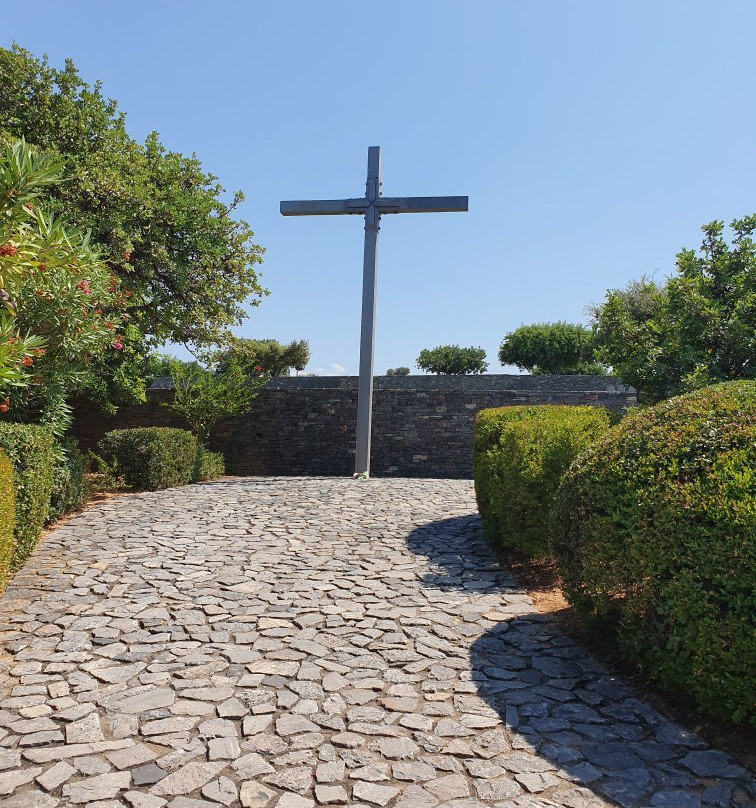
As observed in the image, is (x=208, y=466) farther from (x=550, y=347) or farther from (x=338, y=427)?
(x=550, y=347)

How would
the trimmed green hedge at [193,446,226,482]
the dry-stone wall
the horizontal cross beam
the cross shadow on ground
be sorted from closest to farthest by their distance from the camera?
1. the cross shadow on ground
2. the horizontal cross beam
3. the trimmed green hedge at [193,446,226,482]
4. the dry-stone wall

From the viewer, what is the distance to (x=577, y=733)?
321 centimetres

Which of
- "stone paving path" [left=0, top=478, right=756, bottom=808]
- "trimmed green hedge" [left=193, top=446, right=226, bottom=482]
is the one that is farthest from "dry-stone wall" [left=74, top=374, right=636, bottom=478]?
"stone paving path" [left=0, top=478, right=756, bottom=808]

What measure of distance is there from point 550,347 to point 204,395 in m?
25.7

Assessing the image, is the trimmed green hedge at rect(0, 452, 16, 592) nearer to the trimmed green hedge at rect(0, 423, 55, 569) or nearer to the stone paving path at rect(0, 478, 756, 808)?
the stone paving path at rect(0, 478, 756, 808)

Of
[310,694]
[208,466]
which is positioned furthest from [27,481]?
[208,466]

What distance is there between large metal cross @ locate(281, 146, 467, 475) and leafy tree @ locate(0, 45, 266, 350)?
6.45 ft

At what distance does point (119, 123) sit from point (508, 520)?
1067 centimetres

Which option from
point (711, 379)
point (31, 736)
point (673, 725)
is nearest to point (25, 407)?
point (31, 736)

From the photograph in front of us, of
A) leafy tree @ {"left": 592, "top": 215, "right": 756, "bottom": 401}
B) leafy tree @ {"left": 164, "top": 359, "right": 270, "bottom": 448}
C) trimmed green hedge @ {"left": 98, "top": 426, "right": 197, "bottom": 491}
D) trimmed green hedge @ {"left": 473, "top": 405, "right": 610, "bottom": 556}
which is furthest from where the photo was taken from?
leafy tree @ {"left": 164, "top": 359, "right": 270, "bottom": 448}

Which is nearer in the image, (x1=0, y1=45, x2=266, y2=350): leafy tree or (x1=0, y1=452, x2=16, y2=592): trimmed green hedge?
(x1=0, y1=452, x2=16, y2=592): trimmed green hedge

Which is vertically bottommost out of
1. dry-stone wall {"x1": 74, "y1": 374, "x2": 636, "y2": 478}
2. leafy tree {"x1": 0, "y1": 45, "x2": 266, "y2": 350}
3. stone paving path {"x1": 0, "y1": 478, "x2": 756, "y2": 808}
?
stone paving path {"x1": 0, "y1": 478, "x2": 756, "y2": 808}

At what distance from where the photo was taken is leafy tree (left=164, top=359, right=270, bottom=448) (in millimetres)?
13438

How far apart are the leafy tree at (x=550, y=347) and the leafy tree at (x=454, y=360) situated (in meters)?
5.65
